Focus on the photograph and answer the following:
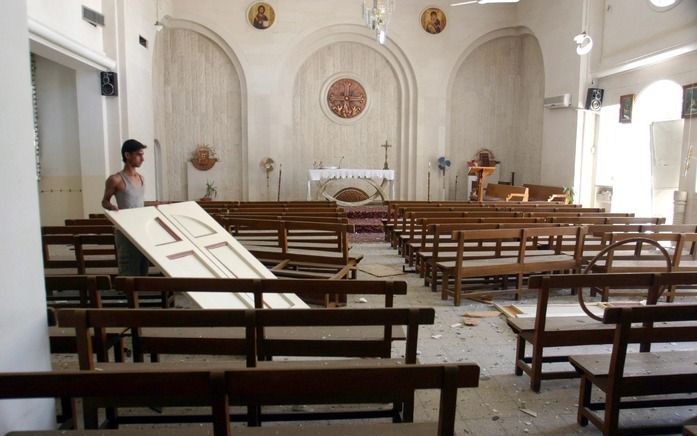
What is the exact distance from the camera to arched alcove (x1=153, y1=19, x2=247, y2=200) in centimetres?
1356

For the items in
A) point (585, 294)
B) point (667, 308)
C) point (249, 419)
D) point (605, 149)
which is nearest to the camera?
point (249, 419)

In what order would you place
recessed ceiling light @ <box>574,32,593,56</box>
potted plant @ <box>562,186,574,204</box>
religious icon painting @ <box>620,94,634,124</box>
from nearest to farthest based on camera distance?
1. recessed ceiling light @ <box>574,32,593,56</box>
2. religious icon painting @ <box>620,94,634,124</box>
3. potted plant @ <box>562,186,574,204</box>

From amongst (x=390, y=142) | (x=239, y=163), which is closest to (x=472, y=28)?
(x=390, y=142)

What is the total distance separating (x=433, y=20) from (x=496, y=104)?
3.12 metres

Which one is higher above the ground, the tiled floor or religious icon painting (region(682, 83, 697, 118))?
religious icon painting (region(682, 83, 697, 118))

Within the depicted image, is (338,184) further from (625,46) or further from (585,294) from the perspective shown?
(585,294)

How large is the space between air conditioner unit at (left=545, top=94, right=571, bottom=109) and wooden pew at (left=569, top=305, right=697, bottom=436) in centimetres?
1011

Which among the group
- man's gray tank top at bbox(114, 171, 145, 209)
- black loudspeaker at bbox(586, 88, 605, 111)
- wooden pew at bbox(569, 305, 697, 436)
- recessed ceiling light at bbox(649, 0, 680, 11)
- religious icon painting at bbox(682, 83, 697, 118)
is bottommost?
wooden pew at bbox(569, 305, 697, 436)

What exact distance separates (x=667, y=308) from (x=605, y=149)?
1035cm

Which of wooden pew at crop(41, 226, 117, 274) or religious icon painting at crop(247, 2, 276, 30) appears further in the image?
religious icon painting at crop(247, 2, 276, 30)

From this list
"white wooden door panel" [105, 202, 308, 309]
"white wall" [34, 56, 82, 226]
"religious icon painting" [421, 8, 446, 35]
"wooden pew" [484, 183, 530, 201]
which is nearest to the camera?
"white wooden door panel" [105, 202, 308, 309]

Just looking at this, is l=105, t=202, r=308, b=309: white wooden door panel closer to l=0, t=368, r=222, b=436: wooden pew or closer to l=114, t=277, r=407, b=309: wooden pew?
l=114, t=277, r=407, b=309: wooden pew

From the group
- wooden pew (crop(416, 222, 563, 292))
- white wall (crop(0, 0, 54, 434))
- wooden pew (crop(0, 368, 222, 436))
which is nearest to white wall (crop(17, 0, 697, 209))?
wooden pew (crop(416, 222, 563, 292))

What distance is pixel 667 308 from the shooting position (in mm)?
2289
